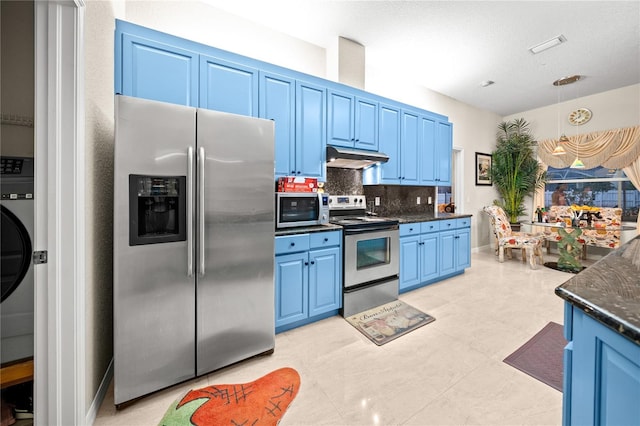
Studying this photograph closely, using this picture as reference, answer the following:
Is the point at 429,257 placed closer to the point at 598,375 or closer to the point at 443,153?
the point at 443,153

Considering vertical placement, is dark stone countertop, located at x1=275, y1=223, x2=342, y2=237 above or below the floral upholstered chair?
above

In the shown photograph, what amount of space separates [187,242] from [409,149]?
315cm

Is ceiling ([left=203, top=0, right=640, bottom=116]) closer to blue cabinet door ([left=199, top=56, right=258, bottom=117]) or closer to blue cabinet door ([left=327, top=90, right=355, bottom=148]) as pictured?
blue cabinet door ([left=327, top=90, right=355, bottom=148])

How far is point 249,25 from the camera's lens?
116 inches

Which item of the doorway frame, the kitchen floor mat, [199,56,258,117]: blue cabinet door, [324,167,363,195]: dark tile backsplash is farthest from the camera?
[324,167,363,195]: dark tile backsplash

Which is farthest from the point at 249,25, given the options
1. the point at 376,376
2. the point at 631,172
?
the point at 631,172

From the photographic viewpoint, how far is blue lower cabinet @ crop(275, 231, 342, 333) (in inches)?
89.6

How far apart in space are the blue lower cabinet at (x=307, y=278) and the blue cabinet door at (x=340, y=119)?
45.2 inches

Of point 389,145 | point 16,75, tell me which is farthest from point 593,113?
point 16,75

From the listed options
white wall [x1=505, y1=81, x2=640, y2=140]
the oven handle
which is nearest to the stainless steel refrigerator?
the oven handle

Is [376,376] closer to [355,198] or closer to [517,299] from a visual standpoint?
[355,198]

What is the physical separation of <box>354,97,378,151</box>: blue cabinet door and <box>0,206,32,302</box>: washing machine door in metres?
2.85

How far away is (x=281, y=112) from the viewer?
260 cm

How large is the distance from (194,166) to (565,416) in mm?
2025
